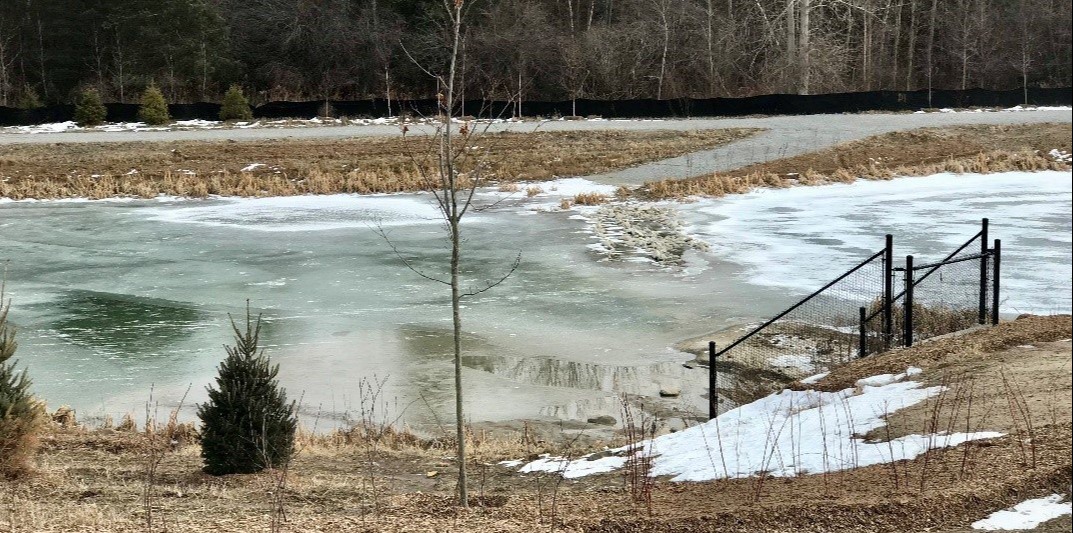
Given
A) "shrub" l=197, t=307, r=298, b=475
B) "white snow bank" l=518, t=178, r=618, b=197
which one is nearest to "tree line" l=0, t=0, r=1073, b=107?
"white snow bank" l=518, t=178, r=618, b=197

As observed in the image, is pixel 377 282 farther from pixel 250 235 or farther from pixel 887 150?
pixel 887 150

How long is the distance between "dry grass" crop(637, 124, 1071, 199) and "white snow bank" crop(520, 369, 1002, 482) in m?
23.7

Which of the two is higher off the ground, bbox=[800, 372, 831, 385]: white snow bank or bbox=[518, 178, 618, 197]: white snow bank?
bbox=[518, 178, 618, 197]: white snow bank

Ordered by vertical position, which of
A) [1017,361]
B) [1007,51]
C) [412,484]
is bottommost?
[412,484]

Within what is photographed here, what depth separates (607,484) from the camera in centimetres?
934

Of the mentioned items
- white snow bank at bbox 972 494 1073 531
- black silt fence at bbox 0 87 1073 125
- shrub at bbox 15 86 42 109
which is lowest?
white snow bank at bbox 972 494 1073 531

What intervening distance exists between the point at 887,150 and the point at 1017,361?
32447 mm

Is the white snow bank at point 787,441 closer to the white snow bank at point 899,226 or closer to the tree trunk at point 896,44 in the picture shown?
the white snow bank at point 899,226

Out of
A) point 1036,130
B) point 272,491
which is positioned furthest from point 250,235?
point 1036,130

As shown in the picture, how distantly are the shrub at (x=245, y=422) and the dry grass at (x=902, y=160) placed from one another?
24820 millimetres

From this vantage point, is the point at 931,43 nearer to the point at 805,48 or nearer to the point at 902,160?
the point at 805,48

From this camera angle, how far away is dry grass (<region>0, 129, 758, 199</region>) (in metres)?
36.5

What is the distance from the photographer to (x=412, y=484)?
32.9 feet

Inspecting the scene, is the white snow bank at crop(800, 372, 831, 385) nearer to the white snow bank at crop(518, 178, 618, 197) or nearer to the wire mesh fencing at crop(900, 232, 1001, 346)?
the wire mesh fencing at crop(900, 232, 1001, 346)
